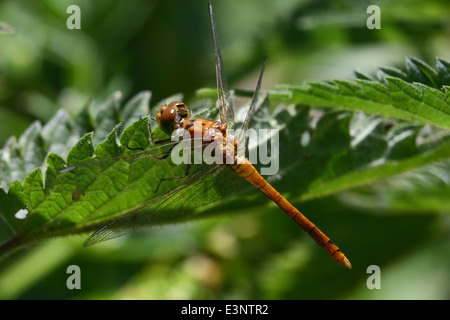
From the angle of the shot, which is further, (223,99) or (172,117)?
(223,99)

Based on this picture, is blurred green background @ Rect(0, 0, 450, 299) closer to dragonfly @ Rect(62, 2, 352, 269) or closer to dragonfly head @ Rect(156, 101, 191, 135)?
dragonfly @ Rect(62, 2, 352, 269)

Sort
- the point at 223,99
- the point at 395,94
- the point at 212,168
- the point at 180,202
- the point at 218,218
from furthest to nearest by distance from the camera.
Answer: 1. the point at 218,218
2. the point at 223,99
3. the point at 212,168
4. the point at 180,202
5. the point at 395,94

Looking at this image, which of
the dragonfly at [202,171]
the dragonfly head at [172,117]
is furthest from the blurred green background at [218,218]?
the dragonfly head at [172,117]

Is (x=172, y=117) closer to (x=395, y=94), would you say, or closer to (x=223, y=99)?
(x=223, y=99)

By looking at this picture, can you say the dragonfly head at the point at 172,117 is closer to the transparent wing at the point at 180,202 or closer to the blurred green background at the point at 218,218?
the transparent wing at the point at 180,202

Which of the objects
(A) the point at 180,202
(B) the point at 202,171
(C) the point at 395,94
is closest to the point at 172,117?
(B) the point at 202,171

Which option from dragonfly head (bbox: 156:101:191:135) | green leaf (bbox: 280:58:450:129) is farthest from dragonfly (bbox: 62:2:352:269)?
green leaf (bbox: 280:58:450:129)
